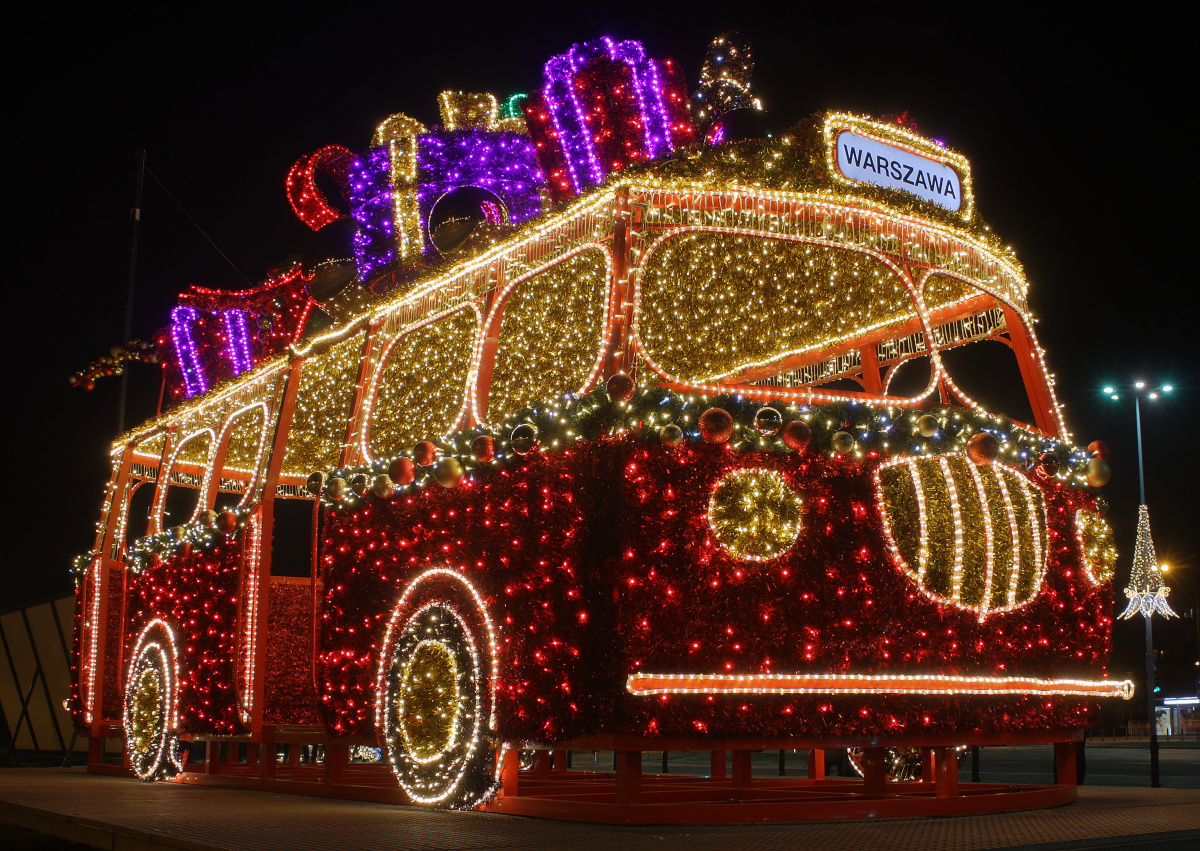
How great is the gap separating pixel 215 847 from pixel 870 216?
15.2ft

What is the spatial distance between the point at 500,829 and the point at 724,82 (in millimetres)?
4305

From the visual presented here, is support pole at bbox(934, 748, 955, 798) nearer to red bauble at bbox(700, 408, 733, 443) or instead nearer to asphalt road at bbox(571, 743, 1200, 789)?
red bauble at bbox(700, 408, 733, 443)

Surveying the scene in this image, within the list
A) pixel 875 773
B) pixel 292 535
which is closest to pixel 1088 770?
pixel 875 773

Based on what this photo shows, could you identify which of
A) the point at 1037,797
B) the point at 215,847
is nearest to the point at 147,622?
the point at 215,847

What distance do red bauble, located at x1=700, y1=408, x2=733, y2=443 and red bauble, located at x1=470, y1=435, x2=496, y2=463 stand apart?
1294mm

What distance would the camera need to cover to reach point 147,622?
32.0 ft

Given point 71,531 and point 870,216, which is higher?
point 870,216

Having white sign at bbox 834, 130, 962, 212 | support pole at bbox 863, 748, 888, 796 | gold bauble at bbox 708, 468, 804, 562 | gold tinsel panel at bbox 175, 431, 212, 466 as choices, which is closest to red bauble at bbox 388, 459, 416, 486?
gold bauble at bbox 708, 468, 804, 562

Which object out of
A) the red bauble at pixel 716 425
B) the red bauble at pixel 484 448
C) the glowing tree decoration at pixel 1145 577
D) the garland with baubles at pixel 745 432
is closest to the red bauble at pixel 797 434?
the garland with baubles at pixel 745 432

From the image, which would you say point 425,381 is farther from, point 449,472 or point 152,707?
point 449,472

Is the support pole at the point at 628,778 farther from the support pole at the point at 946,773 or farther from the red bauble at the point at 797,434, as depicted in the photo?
the support pole at the point at 946,773

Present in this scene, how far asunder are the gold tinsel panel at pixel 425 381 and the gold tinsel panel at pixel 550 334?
1.31 feet

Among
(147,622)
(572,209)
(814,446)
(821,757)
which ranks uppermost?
(572,209)

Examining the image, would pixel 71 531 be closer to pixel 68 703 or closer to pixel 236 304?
pixel 68 703
